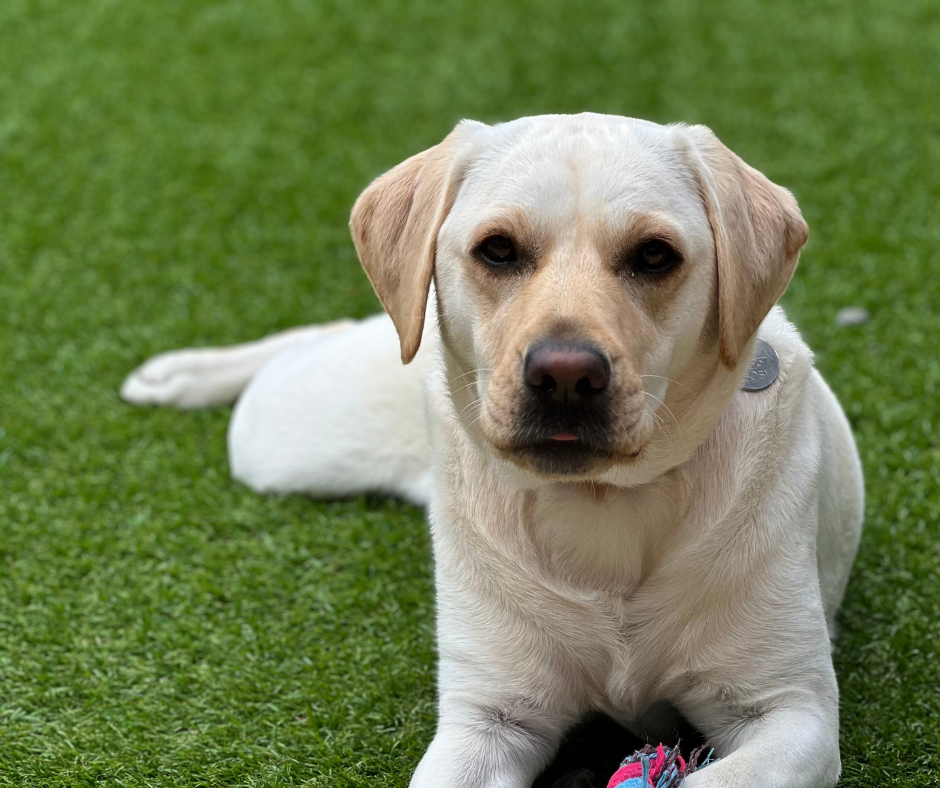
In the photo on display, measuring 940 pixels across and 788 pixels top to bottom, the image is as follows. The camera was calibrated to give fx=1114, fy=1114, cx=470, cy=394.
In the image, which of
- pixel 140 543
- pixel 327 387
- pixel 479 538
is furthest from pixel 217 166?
pixel 479 538

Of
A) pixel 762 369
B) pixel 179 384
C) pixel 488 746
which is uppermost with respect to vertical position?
pixel 762 369

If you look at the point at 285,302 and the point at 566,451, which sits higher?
the point at 566,451

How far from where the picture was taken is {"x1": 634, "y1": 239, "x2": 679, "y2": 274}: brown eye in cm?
228

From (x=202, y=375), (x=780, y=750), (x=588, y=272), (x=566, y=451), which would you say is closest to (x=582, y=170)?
(x=588, y=272)

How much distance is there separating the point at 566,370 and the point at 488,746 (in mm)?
910

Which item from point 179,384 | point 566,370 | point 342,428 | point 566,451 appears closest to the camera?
point 566,370

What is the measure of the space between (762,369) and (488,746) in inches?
41.4

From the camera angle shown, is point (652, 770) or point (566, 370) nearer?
point (566, 370)

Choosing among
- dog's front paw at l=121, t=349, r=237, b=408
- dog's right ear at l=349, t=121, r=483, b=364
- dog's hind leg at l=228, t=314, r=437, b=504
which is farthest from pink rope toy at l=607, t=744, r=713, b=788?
dog's front paw at l=121, t=349, r=237, b=408

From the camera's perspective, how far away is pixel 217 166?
593 centimetres

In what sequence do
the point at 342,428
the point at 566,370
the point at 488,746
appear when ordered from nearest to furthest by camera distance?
the point at 566,370, the point at 488,746, the point at 342,428

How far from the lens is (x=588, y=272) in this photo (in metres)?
2.23

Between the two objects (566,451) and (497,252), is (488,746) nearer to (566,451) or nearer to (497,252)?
(566,451)

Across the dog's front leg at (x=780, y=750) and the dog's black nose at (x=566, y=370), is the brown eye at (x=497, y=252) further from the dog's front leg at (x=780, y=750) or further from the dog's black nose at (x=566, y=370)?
the dog's front leg at (x=780, y=750)
